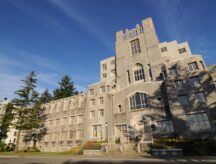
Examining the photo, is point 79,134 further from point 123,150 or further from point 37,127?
point 123,150

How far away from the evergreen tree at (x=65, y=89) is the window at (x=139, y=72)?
35312 mm

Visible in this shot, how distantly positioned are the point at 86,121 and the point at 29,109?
52.9 ft

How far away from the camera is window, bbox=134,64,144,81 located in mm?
37444

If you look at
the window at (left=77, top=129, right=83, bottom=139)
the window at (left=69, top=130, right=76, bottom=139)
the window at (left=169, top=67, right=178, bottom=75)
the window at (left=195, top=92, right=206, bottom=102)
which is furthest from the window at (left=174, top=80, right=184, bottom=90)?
the window at (left=69, top=130, right=76, bottom=139)

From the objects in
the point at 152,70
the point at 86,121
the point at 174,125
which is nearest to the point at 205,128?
the point at 174,125

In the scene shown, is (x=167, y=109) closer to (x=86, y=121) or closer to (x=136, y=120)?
(x=136, y=120)

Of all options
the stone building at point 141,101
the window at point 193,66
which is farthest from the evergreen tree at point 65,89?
the window at point 193,66

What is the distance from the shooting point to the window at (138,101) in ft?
A: 94.5

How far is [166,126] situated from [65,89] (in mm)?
49016

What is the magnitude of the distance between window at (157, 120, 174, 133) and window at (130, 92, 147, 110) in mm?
4373

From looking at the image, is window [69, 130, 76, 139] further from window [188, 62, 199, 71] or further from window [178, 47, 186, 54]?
window [178, 47, 186, 54]

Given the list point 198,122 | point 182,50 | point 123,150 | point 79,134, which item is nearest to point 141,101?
point 198,122

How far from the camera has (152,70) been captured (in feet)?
115

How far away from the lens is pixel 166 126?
82.3 ft
